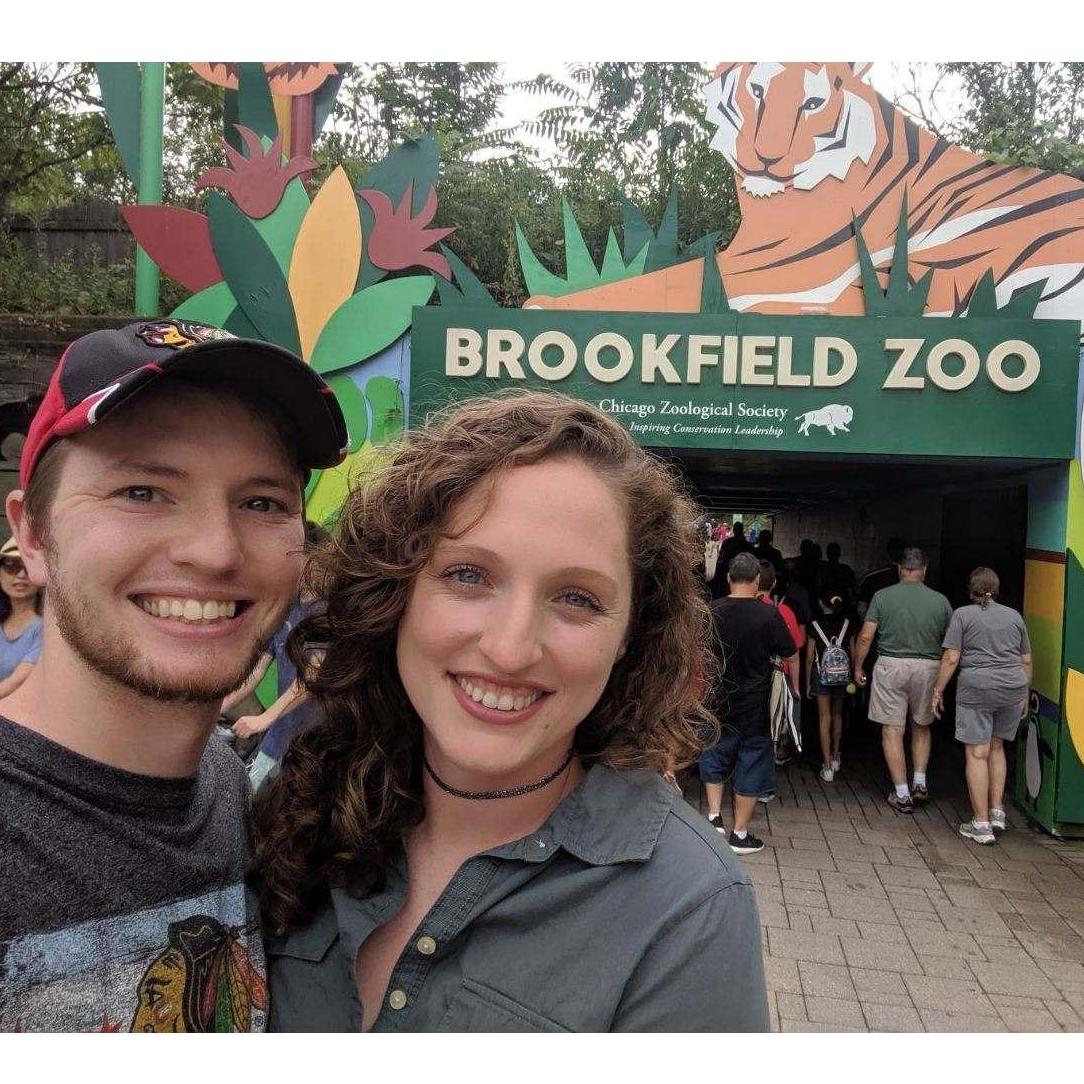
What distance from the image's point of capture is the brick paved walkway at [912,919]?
11.7ft

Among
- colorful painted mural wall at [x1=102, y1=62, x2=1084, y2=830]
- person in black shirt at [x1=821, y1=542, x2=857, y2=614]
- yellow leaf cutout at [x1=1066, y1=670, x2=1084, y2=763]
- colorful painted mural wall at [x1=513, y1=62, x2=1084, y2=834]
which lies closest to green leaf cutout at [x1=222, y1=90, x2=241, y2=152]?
colorful painted mural wall at [x1=102, y1=62, x2=1084, y2=830]

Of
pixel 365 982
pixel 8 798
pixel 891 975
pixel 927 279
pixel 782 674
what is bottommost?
pixel 891 975

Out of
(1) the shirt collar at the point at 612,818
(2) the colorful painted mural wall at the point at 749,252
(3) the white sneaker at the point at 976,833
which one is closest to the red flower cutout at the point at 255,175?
(2) the colorful painted mural wall at the point at 749,252

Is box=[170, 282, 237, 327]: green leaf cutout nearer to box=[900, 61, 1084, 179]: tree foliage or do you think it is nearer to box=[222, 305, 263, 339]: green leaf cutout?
box=[222, 305, 263, 339]: green leaf cutout

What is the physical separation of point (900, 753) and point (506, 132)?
6.69 m

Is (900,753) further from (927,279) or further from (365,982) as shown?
(365,982)

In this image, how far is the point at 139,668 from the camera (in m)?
1.24

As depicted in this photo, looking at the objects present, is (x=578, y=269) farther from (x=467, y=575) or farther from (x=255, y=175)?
(x=467, y=575)

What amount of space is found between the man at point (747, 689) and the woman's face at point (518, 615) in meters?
4.04

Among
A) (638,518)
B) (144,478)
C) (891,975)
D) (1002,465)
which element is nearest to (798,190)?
(1002,465)

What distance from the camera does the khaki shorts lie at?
5875mm

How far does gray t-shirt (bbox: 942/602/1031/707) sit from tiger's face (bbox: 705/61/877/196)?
3.24 meters

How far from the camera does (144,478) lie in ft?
4.04

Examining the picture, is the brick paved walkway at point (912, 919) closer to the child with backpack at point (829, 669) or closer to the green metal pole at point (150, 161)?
the child with backpack at point (829, 669)
